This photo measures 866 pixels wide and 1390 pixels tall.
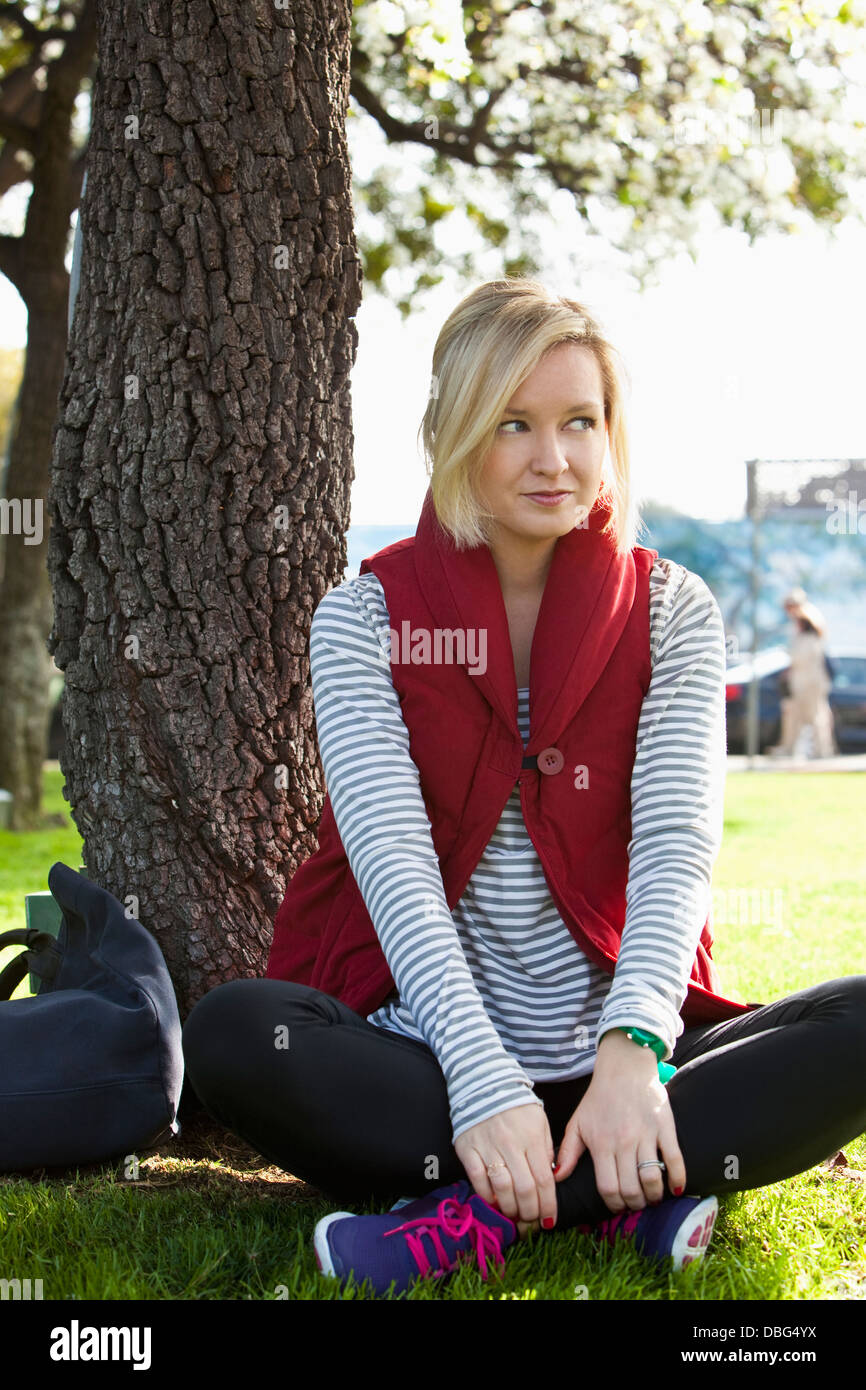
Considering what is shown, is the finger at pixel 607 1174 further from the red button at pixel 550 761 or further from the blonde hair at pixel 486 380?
the blonde hair at pixel 486 380

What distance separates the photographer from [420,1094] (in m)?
2.02

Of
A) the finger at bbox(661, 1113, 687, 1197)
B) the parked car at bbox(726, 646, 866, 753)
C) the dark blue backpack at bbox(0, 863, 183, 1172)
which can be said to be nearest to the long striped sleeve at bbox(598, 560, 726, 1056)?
the finger at bbox(661, 1113, 687, 1197)

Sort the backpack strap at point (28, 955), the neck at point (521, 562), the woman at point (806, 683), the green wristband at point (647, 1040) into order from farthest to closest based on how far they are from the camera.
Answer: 1. the woman at point (806, 683)
2. the backpack strap at point (28, 955)
3. the neck at point (521, 562)
4. the green wristband at point (647, 1040)

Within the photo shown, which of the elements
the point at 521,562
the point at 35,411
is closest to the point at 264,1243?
the point at 521,562

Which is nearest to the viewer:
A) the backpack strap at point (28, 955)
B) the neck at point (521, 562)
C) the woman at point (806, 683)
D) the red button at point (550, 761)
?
the red button at point (550, 761)

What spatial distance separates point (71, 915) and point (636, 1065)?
1.32 m

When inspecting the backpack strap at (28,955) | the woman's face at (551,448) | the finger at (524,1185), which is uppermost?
the woman's face at (551,448)

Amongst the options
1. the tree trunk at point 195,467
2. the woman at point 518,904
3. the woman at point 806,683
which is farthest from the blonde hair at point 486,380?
the woman at point 806,683

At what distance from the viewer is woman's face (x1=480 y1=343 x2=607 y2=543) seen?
2.26m

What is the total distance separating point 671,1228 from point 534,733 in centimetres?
81

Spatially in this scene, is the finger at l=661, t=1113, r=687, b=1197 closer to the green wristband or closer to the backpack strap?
the green wristband

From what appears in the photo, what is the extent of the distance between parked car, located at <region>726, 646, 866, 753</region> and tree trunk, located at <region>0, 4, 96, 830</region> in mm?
8140

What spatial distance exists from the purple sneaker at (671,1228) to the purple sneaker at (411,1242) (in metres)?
0.19

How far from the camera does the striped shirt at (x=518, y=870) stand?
2059 millimetres
